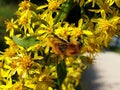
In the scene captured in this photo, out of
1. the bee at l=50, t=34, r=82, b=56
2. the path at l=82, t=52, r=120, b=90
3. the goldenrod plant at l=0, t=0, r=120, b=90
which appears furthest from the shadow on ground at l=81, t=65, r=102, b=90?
the bee at l=50, t=34, r=82, b=56

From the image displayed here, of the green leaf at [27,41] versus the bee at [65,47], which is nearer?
the bee at [65,47]

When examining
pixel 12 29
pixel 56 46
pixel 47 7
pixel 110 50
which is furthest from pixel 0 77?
pixel 110 50

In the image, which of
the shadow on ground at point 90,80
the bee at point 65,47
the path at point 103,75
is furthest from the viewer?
the path at point 103,75

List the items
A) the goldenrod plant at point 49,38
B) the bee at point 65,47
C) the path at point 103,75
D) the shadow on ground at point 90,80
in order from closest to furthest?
the bee at point 65,47, the goldenrod plant at point 49,38, the shadow on ground at point 90,80, the path at point 103,75

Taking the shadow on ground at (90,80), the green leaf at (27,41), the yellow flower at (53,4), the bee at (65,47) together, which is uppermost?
the yellow flower at (53,4)

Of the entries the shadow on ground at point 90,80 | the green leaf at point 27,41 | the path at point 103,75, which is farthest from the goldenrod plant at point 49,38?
the shadow on ground at point 90,80

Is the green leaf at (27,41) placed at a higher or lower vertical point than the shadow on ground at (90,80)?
higher

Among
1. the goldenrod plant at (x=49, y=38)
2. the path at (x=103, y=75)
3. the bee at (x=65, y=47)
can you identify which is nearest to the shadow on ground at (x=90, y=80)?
the path at (x=103, y=75)

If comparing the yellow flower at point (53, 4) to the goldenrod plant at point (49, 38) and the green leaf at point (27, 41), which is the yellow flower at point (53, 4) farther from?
the green leaf at point (27, 41)
